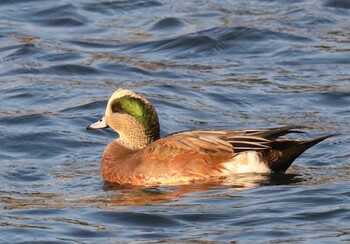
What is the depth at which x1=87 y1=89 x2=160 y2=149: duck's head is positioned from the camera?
10391 millimetres

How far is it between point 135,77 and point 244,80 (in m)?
1.20

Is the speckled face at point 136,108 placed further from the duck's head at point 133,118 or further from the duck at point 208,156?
the duck at point 208,156

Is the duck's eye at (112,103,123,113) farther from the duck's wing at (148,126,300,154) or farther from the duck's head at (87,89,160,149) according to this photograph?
the duck's wing at (148,126,300,154)

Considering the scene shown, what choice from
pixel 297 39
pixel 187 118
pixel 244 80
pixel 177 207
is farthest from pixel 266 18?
pixel 177 207

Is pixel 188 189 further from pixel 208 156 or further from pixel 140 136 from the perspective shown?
pixel 140 136

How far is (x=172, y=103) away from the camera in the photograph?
13188mm

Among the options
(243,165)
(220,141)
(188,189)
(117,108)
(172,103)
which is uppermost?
(117,108)

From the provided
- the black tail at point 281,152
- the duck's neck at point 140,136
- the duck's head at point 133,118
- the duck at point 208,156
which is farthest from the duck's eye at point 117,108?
the black tail at point 281,152

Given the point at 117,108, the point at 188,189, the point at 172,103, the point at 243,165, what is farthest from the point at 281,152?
the point at 172,103

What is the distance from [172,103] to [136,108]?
2797mm

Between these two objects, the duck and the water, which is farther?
the duck

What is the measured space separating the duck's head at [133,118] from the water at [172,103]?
46cm

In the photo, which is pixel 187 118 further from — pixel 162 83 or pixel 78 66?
pixel 78 66

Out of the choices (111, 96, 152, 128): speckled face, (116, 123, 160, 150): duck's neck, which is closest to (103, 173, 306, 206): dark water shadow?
(116, 123, 160, 150): duck's neck
